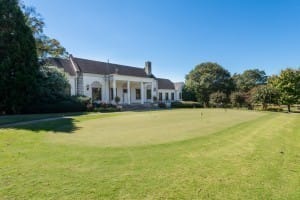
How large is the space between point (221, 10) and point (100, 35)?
12189 mm

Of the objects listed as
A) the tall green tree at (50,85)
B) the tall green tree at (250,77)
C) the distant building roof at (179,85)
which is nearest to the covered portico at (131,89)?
the tall green tree at (50,85)

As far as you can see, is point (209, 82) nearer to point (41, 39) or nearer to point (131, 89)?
point (131, 89)

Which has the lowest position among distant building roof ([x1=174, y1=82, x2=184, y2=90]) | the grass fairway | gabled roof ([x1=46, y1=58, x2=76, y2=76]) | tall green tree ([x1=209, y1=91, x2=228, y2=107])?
the grass fairway

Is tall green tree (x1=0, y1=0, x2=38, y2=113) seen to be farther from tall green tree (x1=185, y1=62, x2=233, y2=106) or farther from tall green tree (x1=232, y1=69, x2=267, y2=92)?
tall green tree (x1=232, y1=69, x2=267, y2=92)

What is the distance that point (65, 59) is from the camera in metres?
28.5

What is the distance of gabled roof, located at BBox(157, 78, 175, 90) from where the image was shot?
43.3 metres

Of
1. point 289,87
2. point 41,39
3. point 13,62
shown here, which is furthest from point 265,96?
point 13,62

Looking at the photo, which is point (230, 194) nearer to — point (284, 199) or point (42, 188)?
point (284, 199)

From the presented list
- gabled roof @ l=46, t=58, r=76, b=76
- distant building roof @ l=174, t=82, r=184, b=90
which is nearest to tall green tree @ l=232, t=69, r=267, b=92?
distant building roof @ l=174, t=82, r=184, b=90

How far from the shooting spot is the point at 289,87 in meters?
32.1

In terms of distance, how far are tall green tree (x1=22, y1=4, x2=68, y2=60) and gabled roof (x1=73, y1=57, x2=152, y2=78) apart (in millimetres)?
2550

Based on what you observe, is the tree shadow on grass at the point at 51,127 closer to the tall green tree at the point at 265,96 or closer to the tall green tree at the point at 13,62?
the tall green tree at the point at 13,62

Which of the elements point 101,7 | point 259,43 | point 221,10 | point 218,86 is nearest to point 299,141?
point 221,10

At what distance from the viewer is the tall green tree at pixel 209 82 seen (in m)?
41.1
